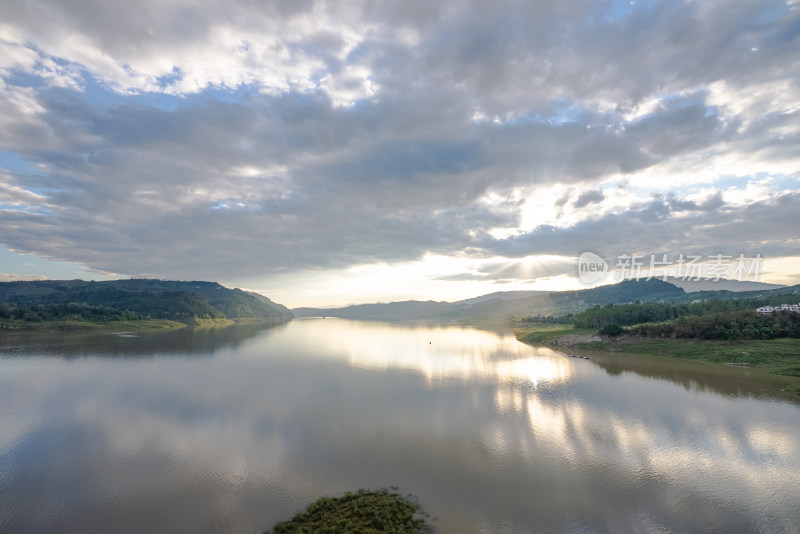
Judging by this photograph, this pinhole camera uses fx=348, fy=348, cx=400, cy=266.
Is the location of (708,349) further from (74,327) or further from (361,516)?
(74,327)

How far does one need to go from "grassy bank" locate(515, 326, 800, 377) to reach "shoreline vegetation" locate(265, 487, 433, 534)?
67.2m

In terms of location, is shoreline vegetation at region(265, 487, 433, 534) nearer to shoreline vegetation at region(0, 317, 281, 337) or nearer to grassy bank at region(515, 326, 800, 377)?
grassy bank at region(515, 326, 800, 377)

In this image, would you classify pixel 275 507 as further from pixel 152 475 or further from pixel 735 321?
pixel 735 321

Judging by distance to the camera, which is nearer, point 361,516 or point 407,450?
point 361,516

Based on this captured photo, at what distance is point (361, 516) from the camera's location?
16.9 meters

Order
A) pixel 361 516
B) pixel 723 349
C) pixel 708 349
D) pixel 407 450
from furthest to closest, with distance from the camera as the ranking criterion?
pixel 708 349
pixel 723 349
pixel 407 450
pixel 361 516

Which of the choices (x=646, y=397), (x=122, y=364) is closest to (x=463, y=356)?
(x=646, y=397)

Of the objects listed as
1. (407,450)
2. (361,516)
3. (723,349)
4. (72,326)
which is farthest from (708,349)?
(72,326)

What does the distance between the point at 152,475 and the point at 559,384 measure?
47.6 metres

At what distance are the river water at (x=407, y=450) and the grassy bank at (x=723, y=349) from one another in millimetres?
10517

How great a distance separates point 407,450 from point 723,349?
77.6m

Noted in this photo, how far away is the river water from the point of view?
1781 centimetres

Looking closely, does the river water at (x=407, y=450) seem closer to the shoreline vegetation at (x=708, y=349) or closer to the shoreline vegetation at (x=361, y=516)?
the shoreline vegetation at (x=361, y=516)

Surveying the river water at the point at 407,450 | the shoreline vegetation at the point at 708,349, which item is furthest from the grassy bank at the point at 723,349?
the river water at the point at 407,450
